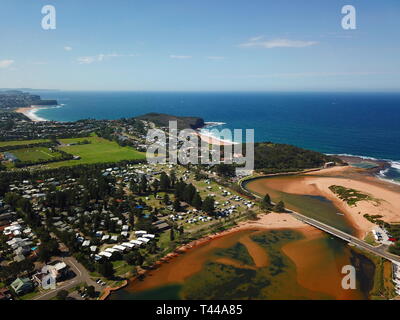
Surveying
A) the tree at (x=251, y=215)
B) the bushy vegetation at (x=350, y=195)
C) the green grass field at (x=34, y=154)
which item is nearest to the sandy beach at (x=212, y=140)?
the bushy vegetation at (x=350, y=195)

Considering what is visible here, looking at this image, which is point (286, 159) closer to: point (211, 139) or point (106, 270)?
point (211, 139)

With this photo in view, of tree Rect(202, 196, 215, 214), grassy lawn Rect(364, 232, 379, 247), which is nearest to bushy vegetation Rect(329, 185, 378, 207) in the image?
grassy lawn Rect(364, 232, 379, 247)

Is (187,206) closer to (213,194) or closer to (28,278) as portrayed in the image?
(213,194)

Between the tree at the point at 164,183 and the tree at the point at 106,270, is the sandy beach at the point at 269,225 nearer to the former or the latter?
the tree at the point at 106,270

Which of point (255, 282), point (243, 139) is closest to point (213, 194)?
point (255, 282)

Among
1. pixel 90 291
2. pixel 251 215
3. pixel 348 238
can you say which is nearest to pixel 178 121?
pixel 251 215

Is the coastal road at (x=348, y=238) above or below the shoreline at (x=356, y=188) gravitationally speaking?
below
